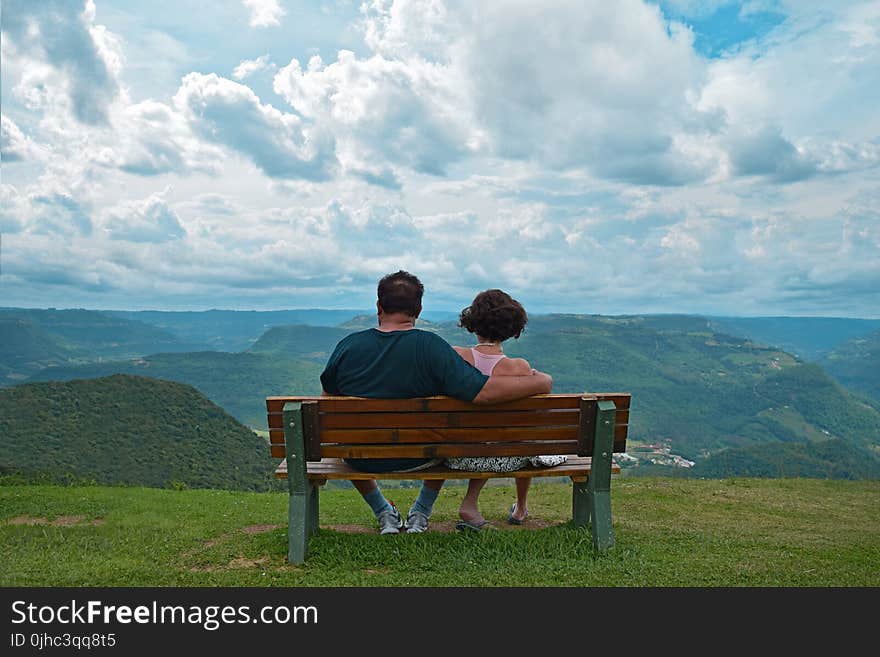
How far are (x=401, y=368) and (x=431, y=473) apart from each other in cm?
83

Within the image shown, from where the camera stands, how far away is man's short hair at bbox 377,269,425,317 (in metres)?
5.68

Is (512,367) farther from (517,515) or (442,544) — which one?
(517,515)

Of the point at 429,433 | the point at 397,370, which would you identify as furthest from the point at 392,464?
the point at 397,370

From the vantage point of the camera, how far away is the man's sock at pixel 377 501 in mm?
6219

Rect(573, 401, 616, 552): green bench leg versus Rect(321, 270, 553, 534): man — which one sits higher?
Rect(321, 270, 553, 534): man

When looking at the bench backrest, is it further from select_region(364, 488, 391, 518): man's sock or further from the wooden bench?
select_region(364, 488, 391, 518): man's sock

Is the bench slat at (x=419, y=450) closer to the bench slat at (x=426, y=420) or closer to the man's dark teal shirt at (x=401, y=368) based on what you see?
the bench slat at (x=426, y=420)

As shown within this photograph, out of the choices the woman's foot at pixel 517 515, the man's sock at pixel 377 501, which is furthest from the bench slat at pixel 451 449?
the woman's foot at pixel 517 515

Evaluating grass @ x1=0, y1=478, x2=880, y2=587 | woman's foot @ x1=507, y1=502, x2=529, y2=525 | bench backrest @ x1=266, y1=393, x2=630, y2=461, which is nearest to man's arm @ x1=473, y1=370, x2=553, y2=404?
bench backrest @ x1=266, y1=393, x2=630, y2=461

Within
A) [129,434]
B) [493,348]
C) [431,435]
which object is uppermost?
[493,348]

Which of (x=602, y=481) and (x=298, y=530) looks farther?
(x=602, y=481)

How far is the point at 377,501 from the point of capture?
627cm
